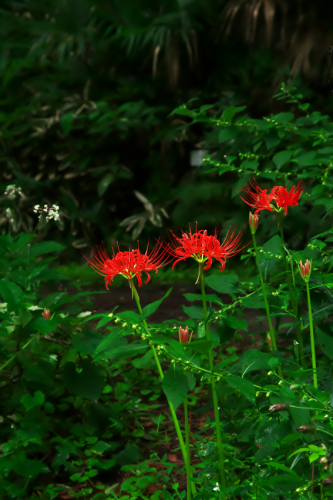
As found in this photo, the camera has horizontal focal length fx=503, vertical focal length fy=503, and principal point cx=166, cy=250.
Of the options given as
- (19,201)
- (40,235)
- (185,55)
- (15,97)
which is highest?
(185,55)

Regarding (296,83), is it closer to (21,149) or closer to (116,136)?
(116,136)

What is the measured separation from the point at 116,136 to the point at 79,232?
41.6 inches

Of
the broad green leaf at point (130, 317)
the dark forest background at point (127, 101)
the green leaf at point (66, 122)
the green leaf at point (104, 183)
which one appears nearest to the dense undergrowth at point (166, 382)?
the broad green leaf at point (130, 317)

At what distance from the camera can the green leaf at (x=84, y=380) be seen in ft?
5.76

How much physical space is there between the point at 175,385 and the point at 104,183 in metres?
4.00

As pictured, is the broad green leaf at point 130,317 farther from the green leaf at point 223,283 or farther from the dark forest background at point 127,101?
the dark forest background at point 127,101

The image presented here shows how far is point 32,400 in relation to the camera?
1571 mm

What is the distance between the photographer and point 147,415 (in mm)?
2186

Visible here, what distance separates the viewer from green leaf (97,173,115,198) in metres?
4.83

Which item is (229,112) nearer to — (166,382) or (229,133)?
(229,133)

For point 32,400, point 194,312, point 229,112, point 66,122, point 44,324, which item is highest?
point 229,112

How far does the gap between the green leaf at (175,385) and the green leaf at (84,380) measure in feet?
2.63

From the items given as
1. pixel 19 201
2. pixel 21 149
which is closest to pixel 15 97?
pixel 21 149

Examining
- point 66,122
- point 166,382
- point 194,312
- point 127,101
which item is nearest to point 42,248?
point 194,312
